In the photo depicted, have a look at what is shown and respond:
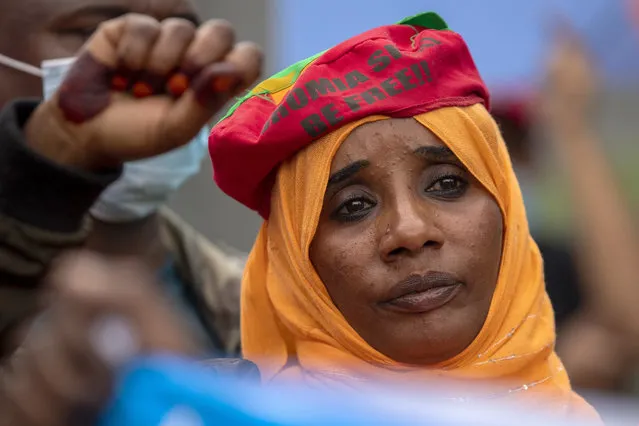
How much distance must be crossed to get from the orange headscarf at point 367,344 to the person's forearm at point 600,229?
0.70 m

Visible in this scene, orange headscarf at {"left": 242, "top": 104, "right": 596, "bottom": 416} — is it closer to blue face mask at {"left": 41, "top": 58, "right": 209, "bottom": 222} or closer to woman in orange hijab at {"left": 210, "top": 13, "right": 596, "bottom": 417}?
woman in orange hijab at {"left": 210, "top": 13, "right": 596, "bottom": 417}

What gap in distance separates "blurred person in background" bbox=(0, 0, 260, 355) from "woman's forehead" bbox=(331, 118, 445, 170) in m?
0.62

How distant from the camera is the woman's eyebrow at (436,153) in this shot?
A: 5.74ft

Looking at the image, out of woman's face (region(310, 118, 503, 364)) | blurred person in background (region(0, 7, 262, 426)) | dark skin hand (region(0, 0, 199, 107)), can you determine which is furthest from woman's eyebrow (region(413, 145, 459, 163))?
dark skin hand (region(0, 0, 199, 107))

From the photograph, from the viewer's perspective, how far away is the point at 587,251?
2.64 meters

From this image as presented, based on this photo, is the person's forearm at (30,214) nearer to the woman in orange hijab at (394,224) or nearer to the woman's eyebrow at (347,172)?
the woman in orange hijab at (394,224)

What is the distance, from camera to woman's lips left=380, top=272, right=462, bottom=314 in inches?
66.0

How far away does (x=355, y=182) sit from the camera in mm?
1780

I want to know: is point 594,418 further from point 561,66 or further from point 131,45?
point 561,66

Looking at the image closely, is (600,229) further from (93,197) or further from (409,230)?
(93,197)

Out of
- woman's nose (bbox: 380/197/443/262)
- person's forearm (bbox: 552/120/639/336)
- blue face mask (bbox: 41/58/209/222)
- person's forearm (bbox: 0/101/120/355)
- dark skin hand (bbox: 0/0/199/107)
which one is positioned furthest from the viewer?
blue face mask (bbox: 41/58/209/222)

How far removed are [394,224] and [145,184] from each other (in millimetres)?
1247

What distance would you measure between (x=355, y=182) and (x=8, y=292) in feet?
3.06

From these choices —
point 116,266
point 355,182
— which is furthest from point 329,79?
point 116,266
